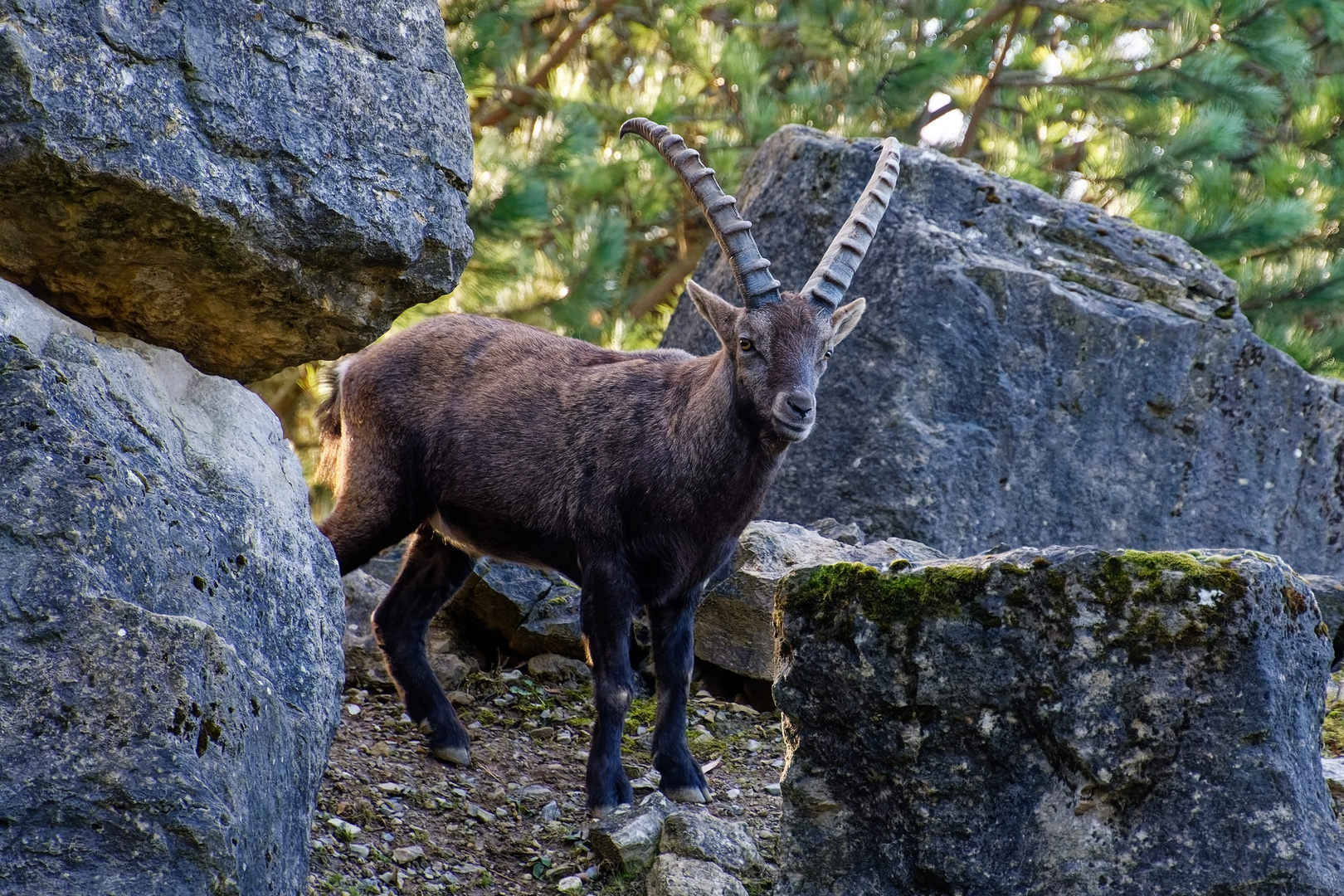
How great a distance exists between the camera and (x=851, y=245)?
587cm

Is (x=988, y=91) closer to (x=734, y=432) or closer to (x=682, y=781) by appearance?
(x=734, y=432)

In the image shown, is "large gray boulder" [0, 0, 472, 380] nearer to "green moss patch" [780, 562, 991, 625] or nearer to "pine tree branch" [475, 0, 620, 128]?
"green moss patch" [780, 562, 991, 625]

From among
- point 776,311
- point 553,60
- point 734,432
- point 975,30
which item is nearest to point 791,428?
point 734,432

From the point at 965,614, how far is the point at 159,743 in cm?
221

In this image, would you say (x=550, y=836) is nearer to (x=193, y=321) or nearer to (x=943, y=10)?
(x=193, y=321)

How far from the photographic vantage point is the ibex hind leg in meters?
6.00

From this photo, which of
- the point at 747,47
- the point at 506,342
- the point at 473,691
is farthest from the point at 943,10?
the point at 473,691

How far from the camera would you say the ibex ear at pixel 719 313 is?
5703 mm

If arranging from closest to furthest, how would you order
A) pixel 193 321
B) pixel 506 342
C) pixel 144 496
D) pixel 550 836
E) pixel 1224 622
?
pixel 144 496 → pixel 1224 622 → pixel 193 321 → pixel 550 836 → pixel 506 342

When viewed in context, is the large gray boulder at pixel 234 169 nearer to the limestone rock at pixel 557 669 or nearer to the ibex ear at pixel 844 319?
the ibex ear at pixel 844 319

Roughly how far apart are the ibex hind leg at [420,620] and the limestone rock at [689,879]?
5.10ft

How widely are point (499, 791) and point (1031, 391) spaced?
3.57m

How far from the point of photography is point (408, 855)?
187 inches

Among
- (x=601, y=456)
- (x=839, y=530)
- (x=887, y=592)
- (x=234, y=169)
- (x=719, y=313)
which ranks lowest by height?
(x=839, y=530)
